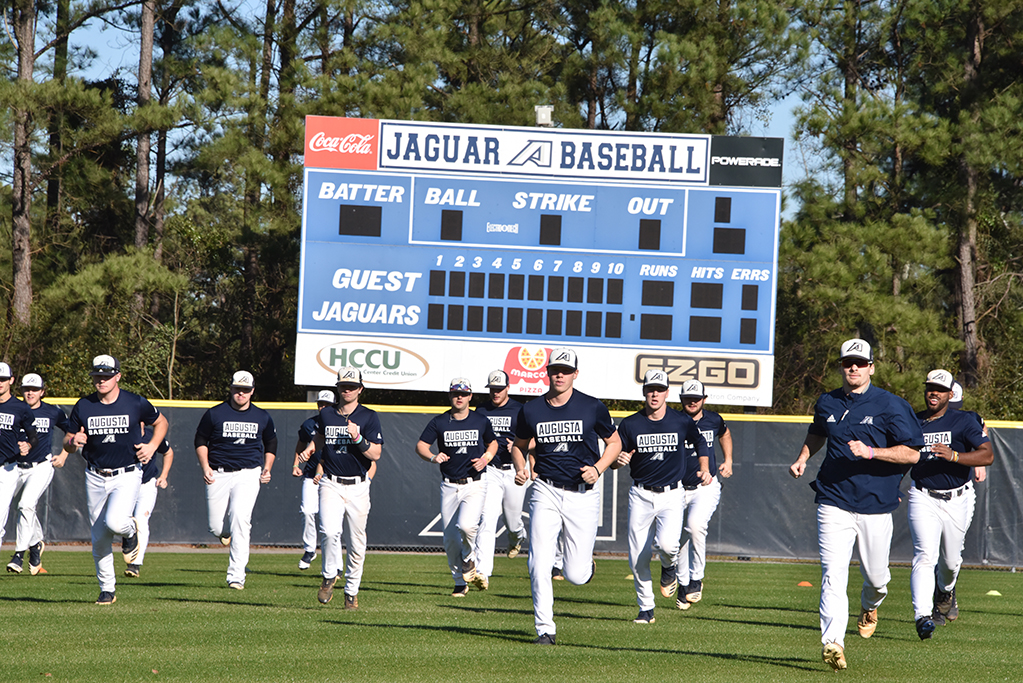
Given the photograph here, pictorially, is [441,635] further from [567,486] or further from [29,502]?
[29,502]

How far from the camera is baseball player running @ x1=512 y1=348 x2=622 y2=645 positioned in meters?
8.73

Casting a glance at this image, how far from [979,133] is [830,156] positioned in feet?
12.0

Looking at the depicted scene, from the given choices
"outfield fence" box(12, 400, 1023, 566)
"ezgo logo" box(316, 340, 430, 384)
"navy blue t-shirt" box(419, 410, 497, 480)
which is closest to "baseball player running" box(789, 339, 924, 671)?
"navy blue t-shirt" box(419, 410, 497, 480)

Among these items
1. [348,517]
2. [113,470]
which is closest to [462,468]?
[348,517]

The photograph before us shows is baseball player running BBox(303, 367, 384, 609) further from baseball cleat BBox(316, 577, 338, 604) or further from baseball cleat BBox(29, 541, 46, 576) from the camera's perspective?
baseball cleat BBox(29, 541, 46, 576)

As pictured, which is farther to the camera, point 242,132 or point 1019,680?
point 242,132

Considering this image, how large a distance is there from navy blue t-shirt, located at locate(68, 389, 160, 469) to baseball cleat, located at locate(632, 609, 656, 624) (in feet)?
15.1

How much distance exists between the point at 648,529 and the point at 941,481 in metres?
2.49

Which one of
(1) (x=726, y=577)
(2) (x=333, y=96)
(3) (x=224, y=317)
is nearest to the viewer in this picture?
(1) (x=726, y=577)

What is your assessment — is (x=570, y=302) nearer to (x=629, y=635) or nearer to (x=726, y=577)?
(x=726, y=577)

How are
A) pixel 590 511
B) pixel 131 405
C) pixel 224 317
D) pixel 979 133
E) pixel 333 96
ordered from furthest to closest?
pixel 224 317
pixel 333 96
pixel 979 133
pixel 131 405
pixel 590 511

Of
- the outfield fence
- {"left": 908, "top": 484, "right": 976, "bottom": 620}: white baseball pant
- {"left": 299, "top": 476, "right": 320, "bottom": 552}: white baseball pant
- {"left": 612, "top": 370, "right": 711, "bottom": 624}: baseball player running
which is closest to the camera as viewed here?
{"left": 908, "top": 484, "right": 976, "bottom": 620}: white baseball pant

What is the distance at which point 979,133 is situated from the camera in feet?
77.8

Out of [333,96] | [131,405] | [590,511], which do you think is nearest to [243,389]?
[131,405]
